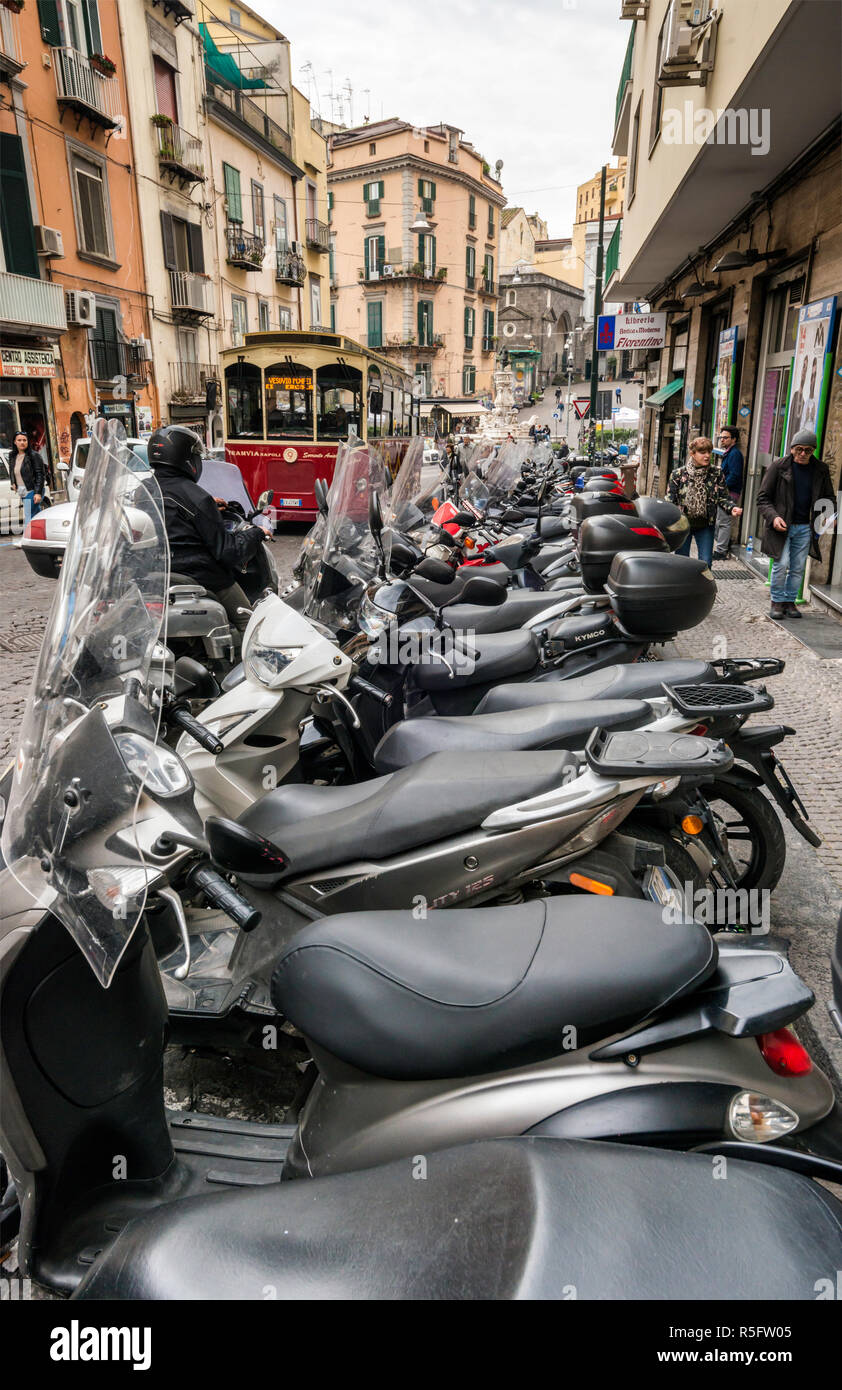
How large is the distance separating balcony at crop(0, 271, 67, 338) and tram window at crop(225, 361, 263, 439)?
4.53m

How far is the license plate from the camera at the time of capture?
2.50m

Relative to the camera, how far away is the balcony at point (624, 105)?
59.3 feet

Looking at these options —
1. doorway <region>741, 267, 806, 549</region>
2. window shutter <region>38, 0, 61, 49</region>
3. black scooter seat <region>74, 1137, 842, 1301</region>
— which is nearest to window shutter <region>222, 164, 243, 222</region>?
window shutter <region>38, 0, 61, 49</region>

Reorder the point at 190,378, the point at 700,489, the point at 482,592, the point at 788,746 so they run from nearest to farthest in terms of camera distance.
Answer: the point at 482,592 < the point at 788,746 < the point at 700,489 < the point at 190,378

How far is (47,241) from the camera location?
57.9 feet

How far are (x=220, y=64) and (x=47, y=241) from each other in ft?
46.5

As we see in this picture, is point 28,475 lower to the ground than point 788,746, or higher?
higher

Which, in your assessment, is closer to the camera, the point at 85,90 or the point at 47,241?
the point at 47,241

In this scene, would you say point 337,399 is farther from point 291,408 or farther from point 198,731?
point 198,731

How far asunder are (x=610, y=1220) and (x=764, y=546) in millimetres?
8175

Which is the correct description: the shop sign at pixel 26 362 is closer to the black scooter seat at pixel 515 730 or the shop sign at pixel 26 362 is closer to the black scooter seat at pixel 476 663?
the black scooter seat at pixel 476 663

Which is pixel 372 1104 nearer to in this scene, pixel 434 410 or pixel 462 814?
pixel 462 814

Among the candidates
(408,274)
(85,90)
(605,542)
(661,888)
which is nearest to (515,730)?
(661,888)

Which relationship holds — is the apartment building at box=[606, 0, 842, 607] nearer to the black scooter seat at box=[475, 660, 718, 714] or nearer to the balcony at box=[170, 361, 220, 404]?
the black scooter seat at box=[475, 660, 718, 714]
